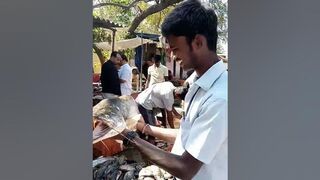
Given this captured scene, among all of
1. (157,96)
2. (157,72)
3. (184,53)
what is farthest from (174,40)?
(157,96)

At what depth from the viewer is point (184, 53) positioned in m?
2.33

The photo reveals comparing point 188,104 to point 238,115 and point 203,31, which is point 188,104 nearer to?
point 203,31

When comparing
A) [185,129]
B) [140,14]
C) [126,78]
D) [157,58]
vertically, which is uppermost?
[140,14]

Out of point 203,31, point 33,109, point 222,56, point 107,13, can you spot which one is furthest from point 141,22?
point 33,109

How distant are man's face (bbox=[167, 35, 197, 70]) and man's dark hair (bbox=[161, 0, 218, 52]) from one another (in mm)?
27

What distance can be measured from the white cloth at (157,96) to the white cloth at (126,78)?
84 mm

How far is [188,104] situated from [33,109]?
1.12 m

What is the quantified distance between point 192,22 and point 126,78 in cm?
49

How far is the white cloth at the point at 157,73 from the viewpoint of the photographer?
2.39 metres

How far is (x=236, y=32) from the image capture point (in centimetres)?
167

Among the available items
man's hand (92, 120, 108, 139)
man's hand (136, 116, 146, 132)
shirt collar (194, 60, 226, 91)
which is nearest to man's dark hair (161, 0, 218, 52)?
shirt collar (194, 60, 226, 91)

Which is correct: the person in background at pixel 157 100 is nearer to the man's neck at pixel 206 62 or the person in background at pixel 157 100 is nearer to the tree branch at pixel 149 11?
the man's neck at pixel 206 62

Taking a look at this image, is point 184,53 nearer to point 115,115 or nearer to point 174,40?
point 174,40

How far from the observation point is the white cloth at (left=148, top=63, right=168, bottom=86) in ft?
7.84
